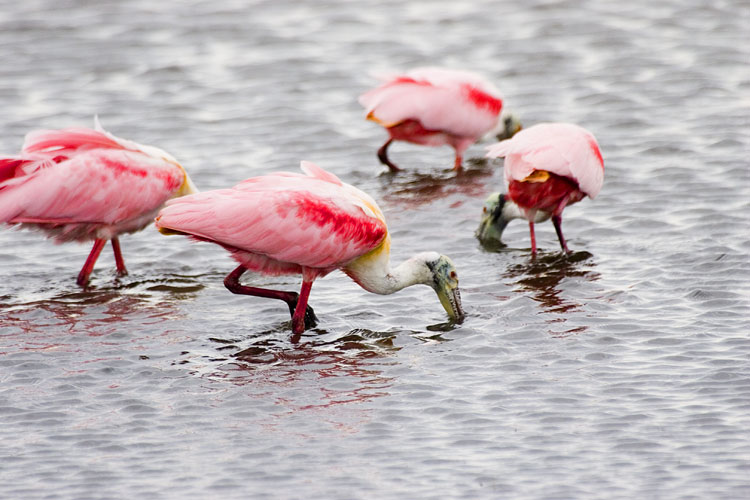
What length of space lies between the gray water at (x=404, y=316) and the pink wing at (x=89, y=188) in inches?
22.9

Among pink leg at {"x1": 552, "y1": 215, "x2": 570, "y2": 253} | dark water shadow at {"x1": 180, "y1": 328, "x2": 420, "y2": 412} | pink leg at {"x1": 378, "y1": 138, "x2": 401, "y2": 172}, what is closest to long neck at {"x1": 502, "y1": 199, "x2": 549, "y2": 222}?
pink leg at {"x1": 552, "y1": 215, "x2": 570, "y2": 253}

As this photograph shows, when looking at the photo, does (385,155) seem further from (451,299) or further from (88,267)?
(451,299)

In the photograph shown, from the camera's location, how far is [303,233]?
319 inches

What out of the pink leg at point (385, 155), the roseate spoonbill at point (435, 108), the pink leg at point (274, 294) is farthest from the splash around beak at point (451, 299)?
the pink leg at point (385, 155)

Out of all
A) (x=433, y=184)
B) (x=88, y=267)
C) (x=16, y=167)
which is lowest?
(x=433, y=184)

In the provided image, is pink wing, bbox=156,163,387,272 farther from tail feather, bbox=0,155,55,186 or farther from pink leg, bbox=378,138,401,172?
pink leg, bbox=378,138,401,172

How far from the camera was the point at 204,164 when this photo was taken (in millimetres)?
12273

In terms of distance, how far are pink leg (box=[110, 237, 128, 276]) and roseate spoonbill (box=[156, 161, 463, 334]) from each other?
1.38 meters

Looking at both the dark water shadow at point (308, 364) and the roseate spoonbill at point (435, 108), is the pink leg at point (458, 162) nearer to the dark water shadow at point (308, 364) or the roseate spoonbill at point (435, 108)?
the roseate spoonbill at point (435, 108)

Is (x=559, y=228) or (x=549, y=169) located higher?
(x=549, y=169)

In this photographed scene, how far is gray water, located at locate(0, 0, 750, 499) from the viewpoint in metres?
6.27

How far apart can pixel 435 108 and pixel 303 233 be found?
453 centimetres

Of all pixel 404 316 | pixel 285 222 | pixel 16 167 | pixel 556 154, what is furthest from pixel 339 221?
pixel 16 167

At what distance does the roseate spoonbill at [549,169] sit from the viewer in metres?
9.52
